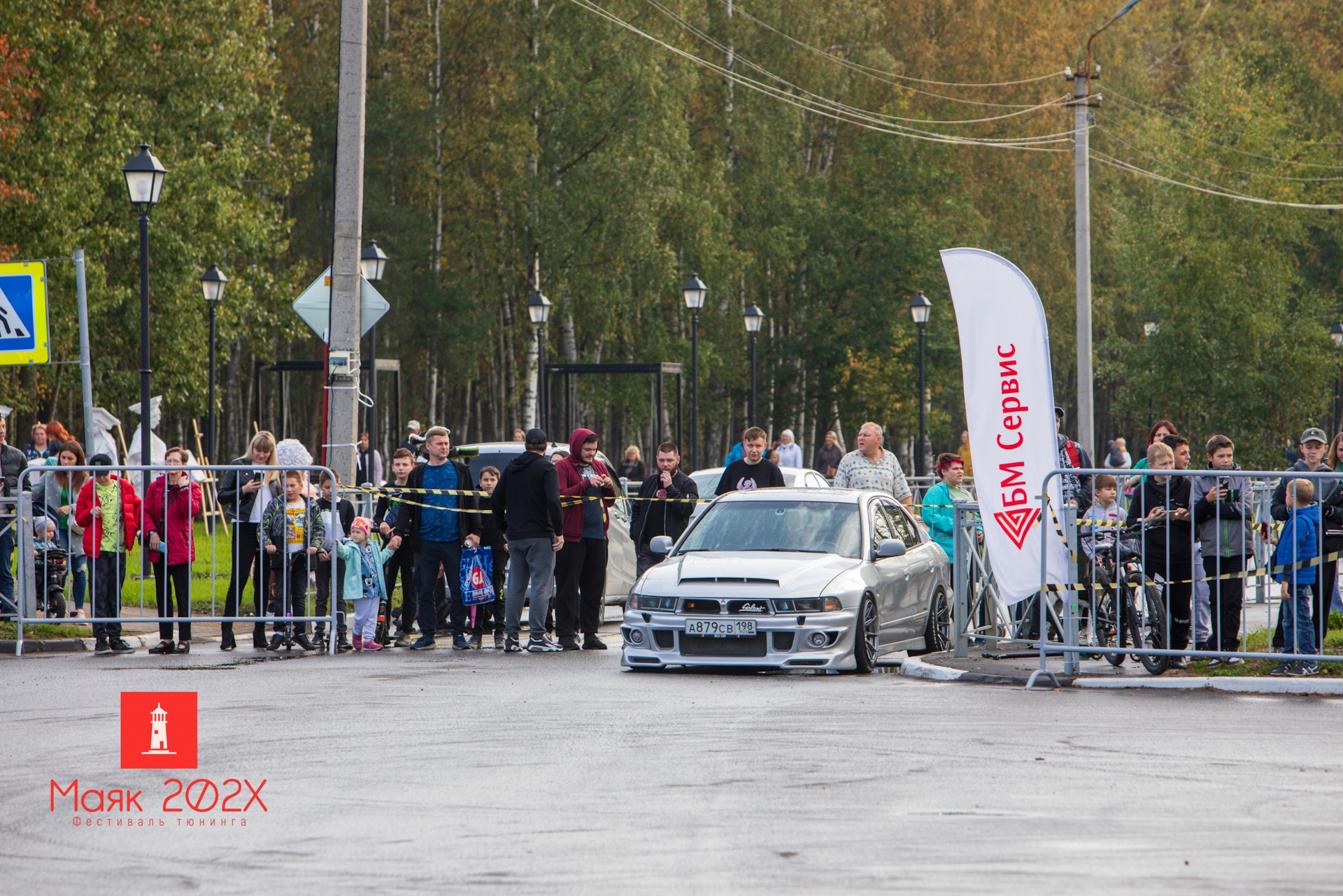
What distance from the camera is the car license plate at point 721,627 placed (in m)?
12.6

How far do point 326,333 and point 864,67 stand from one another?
127 feet

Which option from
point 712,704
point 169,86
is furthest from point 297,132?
point 712,704

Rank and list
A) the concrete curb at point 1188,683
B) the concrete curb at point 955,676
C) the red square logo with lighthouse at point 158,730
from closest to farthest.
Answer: the red square logo with lighthouse at point 158,730 → the concrete curb at point 1188,683 → the concrete curb at point 955,676

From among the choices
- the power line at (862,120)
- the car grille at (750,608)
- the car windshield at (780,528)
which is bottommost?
the car grille at (750,608)

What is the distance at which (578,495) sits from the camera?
15047mm

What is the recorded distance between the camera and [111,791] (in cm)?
783

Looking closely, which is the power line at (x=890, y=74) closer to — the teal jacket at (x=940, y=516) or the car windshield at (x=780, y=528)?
the teal jacket at (x=940, y=516)

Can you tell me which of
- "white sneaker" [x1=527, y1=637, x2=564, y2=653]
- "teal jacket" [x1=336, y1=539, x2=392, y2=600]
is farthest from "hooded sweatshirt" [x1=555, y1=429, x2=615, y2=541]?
"teal jacket" [x1=336, y1=539, x2=392, y2=600]

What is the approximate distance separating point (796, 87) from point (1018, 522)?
134ft

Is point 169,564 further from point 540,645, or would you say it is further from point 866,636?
point 866,636

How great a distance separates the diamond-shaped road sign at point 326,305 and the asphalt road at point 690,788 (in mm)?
5703

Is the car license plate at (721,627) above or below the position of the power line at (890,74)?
below

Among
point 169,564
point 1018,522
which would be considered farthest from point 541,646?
point 1018,522

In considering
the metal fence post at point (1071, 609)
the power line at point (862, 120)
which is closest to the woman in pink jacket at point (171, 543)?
the metal fence post at point (1071, 609)
